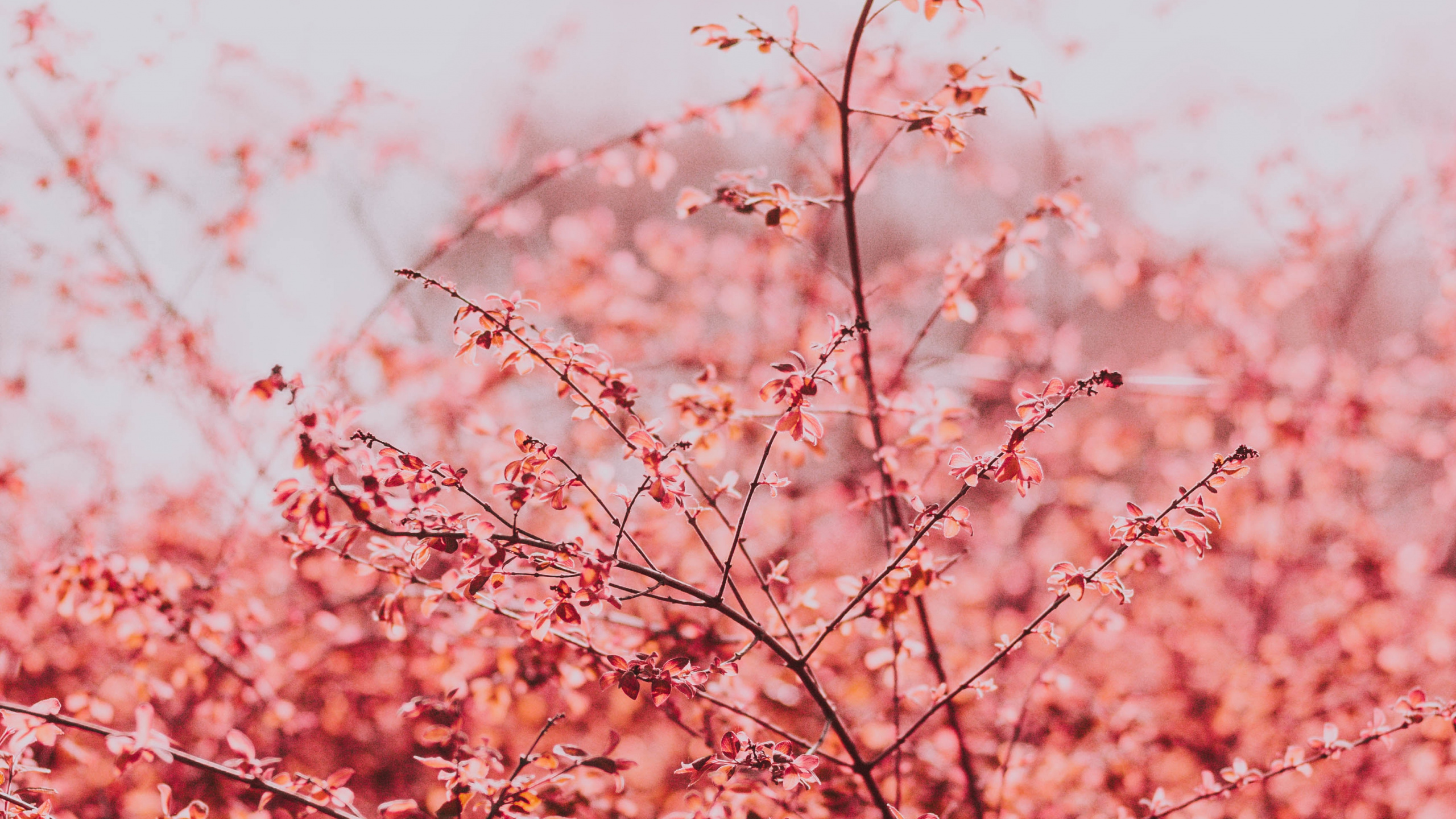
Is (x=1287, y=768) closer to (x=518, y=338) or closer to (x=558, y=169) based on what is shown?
(x=518, y=338)

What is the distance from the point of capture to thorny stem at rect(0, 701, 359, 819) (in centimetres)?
138

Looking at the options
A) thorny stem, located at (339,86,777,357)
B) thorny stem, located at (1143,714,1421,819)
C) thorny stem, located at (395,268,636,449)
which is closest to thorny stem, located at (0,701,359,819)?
thorny stem, located at (395,268,636,449)

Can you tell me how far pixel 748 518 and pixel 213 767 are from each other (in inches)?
116

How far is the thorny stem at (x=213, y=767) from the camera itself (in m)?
1.38

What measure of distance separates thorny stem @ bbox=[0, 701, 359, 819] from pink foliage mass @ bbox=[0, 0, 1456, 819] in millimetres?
12

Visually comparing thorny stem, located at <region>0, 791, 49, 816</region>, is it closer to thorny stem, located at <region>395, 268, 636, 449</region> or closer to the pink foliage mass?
the pink foliage mass

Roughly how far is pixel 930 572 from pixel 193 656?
2.35 meters

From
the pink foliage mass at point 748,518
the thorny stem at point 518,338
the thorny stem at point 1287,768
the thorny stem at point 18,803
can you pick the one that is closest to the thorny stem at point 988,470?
the pink foliage mass at point 748,518

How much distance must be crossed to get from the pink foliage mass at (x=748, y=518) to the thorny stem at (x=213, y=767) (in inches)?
0.5

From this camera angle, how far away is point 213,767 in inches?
55.7

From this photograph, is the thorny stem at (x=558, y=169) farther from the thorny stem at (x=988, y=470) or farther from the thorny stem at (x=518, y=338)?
the thorny stem at (x=988, y=470)

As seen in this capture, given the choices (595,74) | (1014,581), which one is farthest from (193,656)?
(595,74)

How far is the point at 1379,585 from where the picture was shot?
13.2 feet

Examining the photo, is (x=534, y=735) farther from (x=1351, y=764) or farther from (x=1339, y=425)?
(x=1339, y=425)
